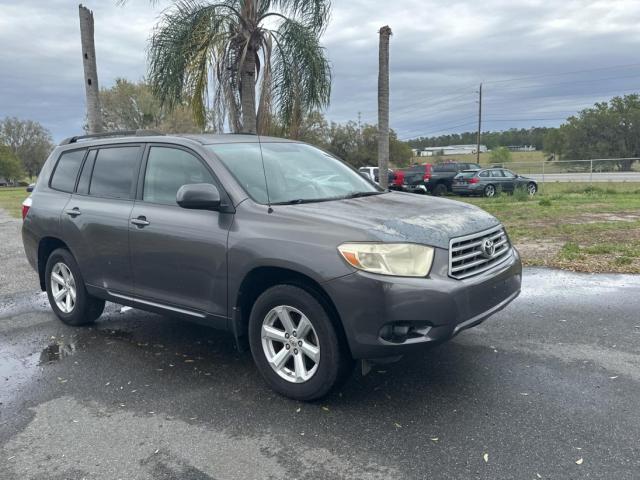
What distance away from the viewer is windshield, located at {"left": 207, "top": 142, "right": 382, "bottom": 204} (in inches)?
166

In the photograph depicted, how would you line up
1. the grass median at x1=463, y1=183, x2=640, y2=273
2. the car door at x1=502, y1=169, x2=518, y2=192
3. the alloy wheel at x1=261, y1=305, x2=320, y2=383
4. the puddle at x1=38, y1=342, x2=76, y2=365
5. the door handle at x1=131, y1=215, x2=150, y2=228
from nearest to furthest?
the alloy wheel at x1=261, y1=305, x2=320, y2=383, the door handle at x1=131, y1=215, x2=150, y2=228, the puddle at x1=38, y1=342, x2=76, y2=365, the grass median at x1=463, y1=183, x2=640, y2=273, the car door at x1=502, y1=169, x2=518, y2=192

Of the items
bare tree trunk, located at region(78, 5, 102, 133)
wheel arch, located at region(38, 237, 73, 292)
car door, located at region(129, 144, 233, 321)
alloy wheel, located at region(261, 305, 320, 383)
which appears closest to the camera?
alloy wheel, located at region(261, 305, 320, 383)

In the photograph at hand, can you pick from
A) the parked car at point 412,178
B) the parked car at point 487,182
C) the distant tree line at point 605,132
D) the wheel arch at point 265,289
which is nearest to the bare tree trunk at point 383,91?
the wheel arch at point 265,289

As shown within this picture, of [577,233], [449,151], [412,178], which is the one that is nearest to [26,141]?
[449,151]

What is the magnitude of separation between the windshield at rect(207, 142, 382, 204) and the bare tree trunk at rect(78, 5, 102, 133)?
7.18 metres

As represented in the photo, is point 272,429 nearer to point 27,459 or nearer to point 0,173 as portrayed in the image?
point 27,459

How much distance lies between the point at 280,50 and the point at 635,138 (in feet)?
171

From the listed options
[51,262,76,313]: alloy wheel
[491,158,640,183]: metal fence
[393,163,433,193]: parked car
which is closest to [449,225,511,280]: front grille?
[51,262,76,313]: alloy wheel

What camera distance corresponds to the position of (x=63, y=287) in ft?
18.4

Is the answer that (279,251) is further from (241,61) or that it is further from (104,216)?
(241,61)

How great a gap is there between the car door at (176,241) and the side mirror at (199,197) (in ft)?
0.53

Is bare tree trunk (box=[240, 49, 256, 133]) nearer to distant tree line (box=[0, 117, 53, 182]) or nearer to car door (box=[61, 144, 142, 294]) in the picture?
car door (box=[61, 144, 142, 294])

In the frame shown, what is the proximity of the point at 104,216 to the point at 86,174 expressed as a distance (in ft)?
2.35

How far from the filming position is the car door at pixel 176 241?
4.05 meters
